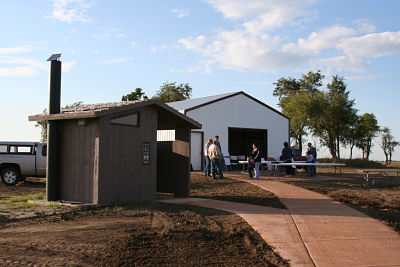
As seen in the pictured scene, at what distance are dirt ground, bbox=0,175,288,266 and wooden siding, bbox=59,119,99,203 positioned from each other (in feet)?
2.61

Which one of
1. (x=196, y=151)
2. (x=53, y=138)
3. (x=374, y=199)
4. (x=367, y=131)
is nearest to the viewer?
(x=53, y=138)

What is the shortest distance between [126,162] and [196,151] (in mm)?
13850

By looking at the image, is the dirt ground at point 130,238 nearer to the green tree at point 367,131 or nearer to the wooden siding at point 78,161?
the wooden siding at point 78,161

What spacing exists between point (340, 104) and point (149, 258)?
39.9 m

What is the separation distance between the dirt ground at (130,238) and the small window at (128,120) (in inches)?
82.1

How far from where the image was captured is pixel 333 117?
43688 mm

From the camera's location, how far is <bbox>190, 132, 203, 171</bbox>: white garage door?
2511 centimetres

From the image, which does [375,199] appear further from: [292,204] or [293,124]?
[293,124]

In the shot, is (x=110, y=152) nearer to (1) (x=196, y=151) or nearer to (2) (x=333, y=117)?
(1) (x=196, y=151)

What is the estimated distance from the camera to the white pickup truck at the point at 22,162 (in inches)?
713

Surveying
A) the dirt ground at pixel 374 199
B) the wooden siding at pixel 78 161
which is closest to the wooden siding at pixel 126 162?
the wooden siding at pixel 78 161

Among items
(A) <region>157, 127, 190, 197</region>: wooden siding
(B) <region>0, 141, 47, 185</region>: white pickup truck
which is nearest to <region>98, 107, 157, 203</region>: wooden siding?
(A) <region>157, 127, 190, 197</region>: wooden siding

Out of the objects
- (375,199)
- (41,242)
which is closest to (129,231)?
(41,242)

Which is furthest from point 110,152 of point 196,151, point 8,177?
point 196,151
